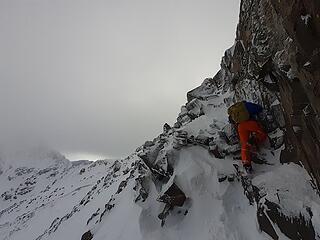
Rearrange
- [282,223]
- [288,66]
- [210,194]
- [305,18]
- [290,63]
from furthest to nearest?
[210,194], [282,223], [288,66], [290,63], [305,18]

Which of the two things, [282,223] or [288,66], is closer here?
[288,66]

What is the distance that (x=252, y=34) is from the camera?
12.4 m

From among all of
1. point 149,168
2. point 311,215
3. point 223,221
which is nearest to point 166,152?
point 149,168

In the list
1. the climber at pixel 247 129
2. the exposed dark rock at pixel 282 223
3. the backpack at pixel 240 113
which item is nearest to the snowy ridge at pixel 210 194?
the exposed dark rock at pixel 282 223

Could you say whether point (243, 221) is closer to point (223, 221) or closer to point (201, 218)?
point (223, 221)

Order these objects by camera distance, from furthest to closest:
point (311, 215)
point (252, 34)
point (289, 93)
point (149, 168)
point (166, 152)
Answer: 1. point (149, 168)
2. point (166, 152)
3. point (252, 34)
4. point (289, 93)
5. point (311, 215)

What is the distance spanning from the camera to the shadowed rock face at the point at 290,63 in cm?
835

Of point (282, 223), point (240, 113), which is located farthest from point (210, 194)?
point (282, 223)

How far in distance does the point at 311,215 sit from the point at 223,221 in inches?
124

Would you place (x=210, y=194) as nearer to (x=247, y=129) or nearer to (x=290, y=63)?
(x=247, y=129)

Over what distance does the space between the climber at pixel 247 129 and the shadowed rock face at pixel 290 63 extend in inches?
31.9

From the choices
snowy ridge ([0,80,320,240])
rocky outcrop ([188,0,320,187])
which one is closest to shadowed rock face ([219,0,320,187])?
rocky outcrop ([188,0,320,187])

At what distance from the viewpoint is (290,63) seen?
930cm

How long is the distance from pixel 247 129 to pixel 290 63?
3.26m
